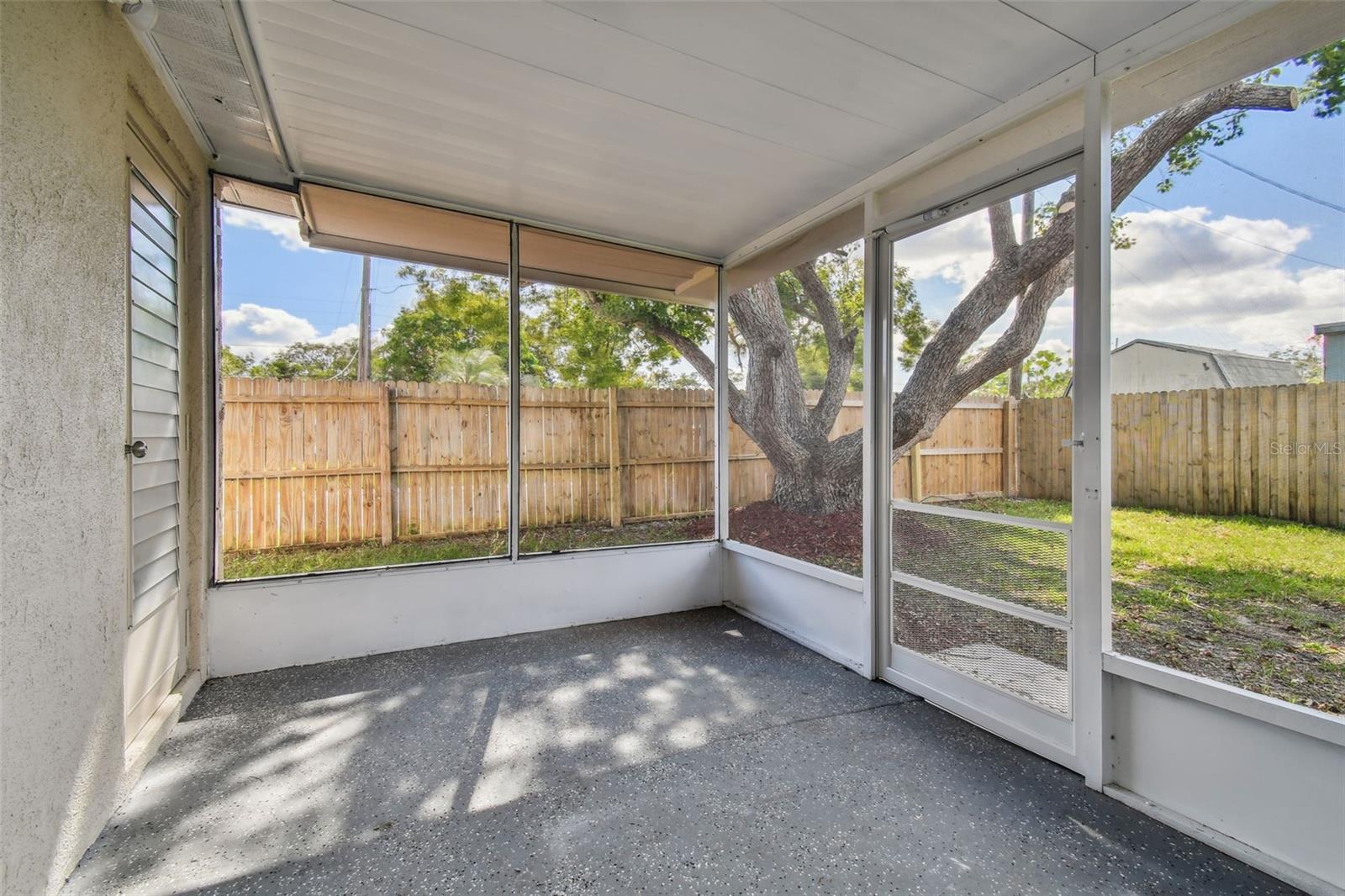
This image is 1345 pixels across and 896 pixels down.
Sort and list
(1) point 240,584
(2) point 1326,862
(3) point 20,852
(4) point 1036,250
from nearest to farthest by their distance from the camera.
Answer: (3) point 20,852 → (2) point 1326,862 → (4) point 1036,250 → (1) point 240,584

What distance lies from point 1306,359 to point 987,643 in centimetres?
137

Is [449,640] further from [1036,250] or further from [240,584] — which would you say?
[1036,250]

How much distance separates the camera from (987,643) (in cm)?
225

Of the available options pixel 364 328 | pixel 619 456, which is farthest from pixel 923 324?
pixel 364 328

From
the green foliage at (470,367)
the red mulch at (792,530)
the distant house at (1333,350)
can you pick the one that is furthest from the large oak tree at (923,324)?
the green foliage at (470,367)

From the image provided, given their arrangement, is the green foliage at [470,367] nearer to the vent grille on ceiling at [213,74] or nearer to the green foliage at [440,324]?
the green foliage at [440,324]

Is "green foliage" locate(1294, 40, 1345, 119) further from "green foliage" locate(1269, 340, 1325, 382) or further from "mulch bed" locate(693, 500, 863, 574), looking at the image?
"mulch bed" locate(693, 500, 863, 574)

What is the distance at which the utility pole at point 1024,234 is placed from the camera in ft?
7.00

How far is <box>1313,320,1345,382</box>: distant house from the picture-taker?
145cm

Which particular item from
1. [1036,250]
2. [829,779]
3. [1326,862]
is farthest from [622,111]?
[1326,862]

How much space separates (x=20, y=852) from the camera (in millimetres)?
1239

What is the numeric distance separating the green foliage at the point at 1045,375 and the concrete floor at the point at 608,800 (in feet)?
4.48

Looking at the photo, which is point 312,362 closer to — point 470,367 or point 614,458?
point 470,367

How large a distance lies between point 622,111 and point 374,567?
2643 mm
